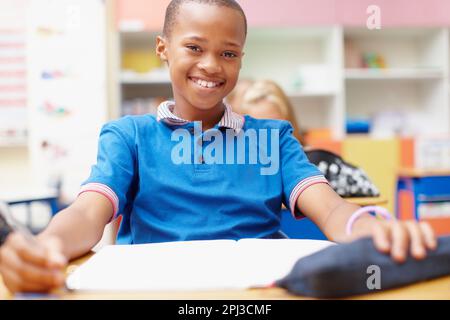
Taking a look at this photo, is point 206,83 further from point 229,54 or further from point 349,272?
point 349,272

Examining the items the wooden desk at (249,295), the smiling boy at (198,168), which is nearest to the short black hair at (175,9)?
the smiling boy at (198,168)

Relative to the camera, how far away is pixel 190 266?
0.40m

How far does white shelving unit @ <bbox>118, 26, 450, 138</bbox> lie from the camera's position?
2.84 meters

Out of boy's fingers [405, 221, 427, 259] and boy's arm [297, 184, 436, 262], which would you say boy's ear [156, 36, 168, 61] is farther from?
boy's fingers [405, 221, 427, 259]

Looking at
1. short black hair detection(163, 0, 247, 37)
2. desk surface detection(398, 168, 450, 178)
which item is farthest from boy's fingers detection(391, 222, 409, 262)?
desk surface detection(398, 168, 450, 178)

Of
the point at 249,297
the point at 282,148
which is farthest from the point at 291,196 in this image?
the point at 249,297

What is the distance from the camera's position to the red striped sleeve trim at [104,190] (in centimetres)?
62

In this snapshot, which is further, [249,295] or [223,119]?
[223,119]

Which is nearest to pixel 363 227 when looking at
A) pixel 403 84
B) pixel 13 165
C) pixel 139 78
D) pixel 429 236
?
pixel 429 236

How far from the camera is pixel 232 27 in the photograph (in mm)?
669

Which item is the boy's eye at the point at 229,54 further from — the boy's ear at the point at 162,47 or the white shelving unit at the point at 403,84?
the white shelving unit at the point at 403,84

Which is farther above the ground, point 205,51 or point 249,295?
point 205,51

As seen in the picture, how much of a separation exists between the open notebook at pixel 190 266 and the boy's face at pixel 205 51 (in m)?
0.29

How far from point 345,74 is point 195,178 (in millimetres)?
2339
